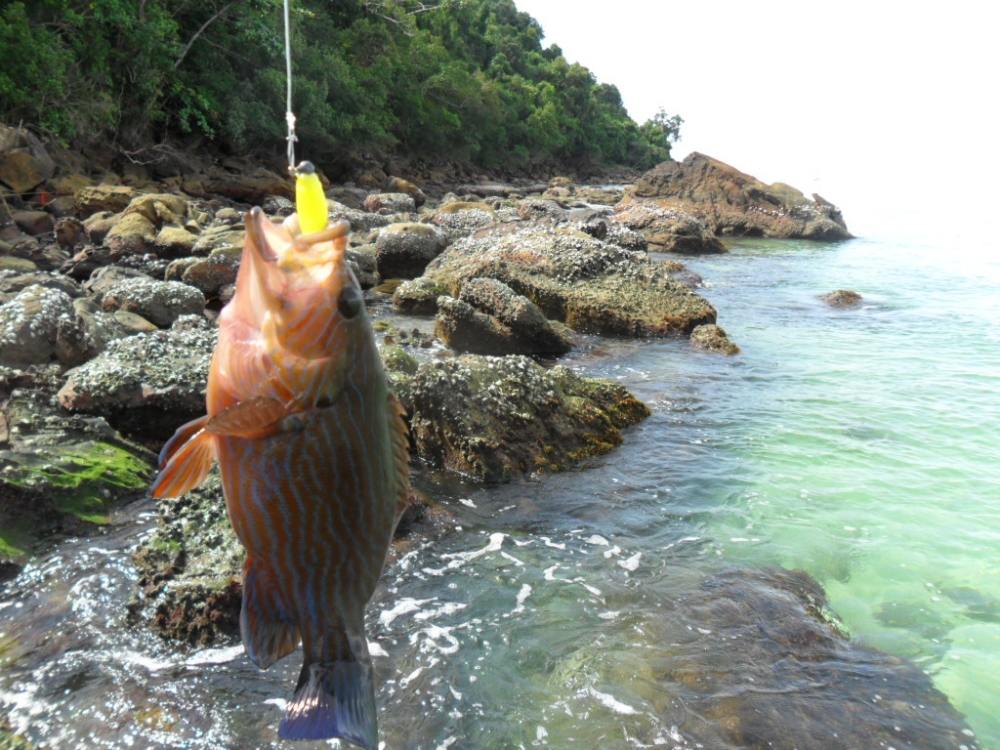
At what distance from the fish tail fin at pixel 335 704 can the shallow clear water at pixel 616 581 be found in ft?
6.43

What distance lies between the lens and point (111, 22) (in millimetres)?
18703

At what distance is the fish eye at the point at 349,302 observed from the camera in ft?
5.09

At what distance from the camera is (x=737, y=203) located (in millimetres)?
29281

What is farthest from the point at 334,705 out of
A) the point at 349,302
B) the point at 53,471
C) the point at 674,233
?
the point at 674,233

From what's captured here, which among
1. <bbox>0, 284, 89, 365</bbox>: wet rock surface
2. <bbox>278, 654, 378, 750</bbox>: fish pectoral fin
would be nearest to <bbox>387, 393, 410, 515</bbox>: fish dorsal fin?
<bbox>278, 654, 378, 750</bbox>: fish pectoral fin

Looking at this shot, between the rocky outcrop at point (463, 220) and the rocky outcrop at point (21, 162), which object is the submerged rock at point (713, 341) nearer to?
the rocky outcrop at point (463, 220)

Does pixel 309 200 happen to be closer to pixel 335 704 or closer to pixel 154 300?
pixel 335 704

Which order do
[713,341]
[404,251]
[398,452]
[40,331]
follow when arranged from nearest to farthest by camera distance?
[398,452]
[40,331]
[713,341]
[404,251]

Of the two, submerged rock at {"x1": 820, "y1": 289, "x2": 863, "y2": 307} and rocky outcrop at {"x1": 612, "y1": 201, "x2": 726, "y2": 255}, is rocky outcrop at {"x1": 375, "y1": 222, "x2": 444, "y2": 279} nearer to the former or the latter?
submerged rock at {"x1": 820, "y1": 289, "x2": 863, "y2": 307}

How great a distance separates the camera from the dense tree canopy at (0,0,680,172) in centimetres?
1734

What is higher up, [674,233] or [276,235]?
[276,235]

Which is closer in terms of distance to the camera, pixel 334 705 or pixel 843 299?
pixel 334 705

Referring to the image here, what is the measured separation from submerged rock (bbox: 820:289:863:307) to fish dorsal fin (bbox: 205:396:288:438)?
15.8m

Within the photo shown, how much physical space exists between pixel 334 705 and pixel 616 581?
3.39 m
